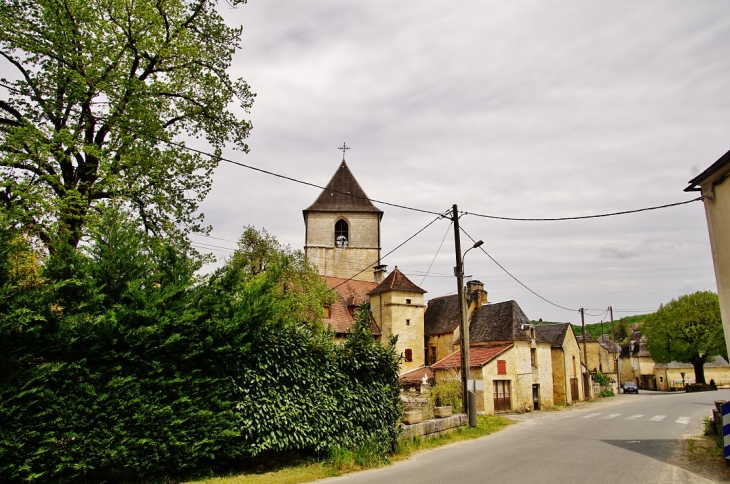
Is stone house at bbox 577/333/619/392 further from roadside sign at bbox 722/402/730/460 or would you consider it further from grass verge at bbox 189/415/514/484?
grass verge at bbox 189/415/514/484

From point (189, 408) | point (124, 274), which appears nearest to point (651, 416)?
point (189, 408)

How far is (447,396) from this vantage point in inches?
803

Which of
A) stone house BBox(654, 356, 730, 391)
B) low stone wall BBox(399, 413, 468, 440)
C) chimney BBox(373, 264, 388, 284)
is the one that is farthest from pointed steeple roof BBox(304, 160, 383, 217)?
stone house BBox(654, 356, 730, 391)

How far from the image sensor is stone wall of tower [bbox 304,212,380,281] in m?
40.4

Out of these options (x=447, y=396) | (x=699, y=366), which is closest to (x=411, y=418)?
(x=447, y=396)

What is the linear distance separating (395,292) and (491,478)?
24.4 m

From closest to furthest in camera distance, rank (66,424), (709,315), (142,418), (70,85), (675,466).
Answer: (66,424)
(142,418)
(675,466)
(70,85)
(709,315)

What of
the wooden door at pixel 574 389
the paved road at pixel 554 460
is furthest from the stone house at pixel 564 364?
the paved road at pixel 554 460

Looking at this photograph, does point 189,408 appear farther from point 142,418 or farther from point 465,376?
point 465,376

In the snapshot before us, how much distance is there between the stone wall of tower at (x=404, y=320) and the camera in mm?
33125

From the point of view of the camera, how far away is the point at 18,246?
7.44 m

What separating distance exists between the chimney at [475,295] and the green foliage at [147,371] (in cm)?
2481

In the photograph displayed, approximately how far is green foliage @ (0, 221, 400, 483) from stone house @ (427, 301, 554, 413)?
17.1 meters

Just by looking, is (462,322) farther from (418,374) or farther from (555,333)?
(555,333)
